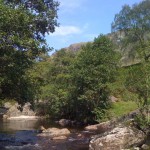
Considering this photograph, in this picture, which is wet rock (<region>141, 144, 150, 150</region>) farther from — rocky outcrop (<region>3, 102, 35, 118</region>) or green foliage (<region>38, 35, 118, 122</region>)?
rocky outcrop (<region>3, 102, 35, 118</region>)

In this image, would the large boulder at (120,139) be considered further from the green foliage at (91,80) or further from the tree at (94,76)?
the tree at (94,76)

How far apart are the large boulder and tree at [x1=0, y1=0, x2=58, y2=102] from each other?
8245 mm

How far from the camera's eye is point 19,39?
81.8ft

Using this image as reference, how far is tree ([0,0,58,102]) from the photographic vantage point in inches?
950

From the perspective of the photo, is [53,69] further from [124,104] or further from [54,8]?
[54,8]

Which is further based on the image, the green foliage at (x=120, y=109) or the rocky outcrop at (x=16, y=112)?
the rocky outcrop at (x=16, y=112)

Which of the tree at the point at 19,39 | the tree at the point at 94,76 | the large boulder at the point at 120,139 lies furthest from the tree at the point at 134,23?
the large boulder at the point at 120,139

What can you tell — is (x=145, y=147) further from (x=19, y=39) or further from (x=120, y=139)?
(x=19, y=39)

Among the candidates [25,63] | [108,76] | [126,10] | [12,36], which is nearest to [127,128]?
[25,63]

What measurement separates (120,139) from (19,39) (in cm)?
1048

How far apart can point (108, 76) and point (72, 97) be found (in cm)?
834

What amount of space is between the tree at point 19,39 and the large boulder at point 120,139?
325 inches

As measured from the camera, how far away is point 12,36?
79.7 ft

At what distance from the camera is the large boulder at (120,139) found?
25703mm
